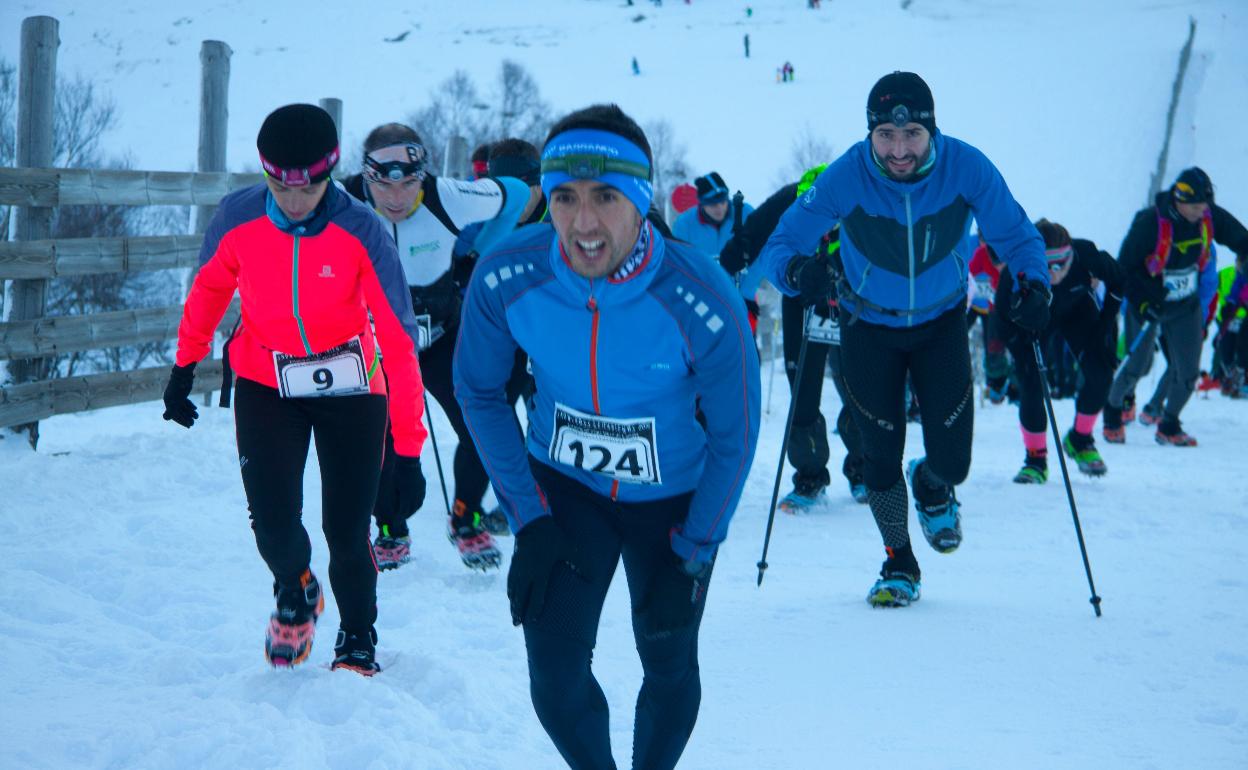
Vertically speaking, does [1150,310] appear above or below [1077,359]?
above

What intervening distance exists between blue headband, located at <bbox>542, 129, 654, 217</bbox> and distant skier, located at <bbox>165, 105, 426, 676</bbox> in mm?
1251

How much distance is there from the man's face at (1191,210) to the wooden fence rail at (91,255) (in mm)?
7705

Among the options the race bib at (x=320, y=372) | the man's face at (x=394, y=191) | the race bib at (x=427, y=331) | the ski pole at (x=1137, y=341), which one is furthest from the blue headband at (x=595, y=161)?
the ski pole at (x=1137, y=341)

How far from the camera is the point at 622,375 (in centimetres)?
274

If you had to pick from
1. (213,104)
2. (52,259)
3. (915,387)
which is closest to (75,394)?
(52,259)

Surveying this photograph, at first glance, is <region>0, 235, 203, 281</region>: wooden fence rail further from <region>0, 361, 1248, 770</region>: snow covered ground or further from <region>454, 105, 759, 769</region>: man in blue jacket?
<region>454, 105, 759, 769</region>: man in blue jacket

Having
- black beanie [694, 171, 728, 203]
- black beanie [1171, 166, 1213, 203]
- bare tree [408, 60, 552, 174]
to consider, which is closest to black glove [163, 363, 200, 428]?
black beanie [694, 171, 728, 203]

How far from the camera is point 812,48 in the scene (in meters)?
65.8

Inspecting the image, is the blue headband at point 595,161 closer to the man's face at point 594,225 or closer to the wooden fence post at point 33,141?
the man's face at point 594,225

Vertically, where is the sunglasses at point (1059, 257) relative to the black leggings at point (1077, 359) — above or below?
above

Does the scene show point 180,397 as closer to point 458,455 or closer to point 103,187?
point 458,455

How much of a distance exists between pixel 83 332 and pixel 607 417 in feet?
18.7

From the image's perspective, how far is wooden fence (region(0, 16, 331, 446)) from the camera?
6.88m

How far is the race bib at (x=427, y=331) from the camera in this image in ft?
17.5
